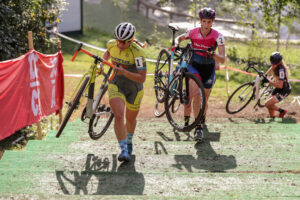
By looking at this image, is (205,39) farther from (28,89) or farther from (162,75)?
(28,89)

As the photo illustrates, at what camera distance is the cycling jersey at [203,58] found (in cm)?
763

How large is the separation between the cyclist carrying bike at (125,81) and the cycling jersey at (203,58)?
154cm

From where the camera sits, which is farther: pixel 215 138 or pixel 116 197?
pixel 215 138

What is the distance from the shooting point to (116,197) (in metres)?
4.36

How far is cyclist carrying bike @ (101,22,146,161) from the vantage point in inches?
243

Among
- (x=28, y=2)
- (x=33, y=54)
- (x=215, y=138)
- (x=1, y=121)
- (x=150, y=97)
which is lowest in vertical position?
(x=150, y=97)

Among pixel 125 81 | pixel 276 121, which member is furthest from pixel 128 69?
pixel 276 121

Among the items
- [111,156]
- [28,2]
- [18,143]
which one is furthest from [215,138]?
[28,2]

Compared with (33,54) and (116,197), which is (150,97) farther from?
(116,197)

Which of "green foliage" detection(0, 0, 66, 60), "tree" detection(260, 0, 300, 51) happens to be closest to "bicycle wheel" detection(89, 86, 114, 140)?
"green foliage" detection(0, 0, 66, 60)

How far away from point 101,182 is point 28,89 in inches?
116

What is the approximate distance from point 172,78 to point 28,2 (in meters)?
4.05

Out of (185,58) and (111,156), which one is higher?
(185,58)

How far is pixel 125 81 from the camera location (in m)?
6.58
